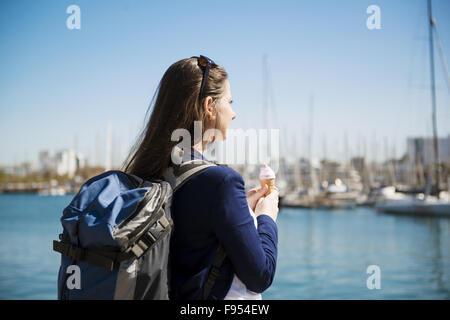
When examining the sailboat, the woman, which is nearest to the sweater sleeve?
the woman

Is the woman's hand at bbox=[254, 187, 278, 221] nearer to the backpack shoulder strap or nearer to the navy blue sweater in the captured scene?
the navy blue sweater

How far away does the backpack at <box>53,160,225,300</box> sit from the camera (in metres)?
1.17

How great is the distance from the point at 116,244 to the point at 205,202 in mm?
280

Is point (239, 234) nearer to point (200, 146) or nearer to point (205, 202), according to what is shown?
point (205, 202)

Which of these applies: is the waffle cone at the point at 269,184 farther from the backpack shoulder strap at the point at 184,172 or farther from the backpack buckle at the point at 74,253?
the backpack buckle at the point at 74,253

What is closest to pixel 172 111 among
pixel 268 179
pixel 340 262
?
pixel 268 179

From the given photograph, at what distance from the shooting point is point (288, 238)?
79.3 ft

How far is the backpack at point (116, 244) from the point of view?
1.17 meters

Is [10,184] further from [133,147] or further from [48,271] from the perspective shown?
[133,147]

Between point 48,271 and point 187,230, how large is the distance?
50.0 ft

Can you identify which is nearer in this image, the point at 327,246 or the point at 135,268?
the point at 135,268

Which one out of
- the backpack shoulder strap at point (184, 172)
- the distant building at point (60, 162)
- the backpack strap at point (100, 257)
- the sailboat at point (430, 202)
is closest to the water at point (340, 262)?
the sailboat at point (430, 202)

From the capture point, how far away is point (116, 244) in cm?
115
